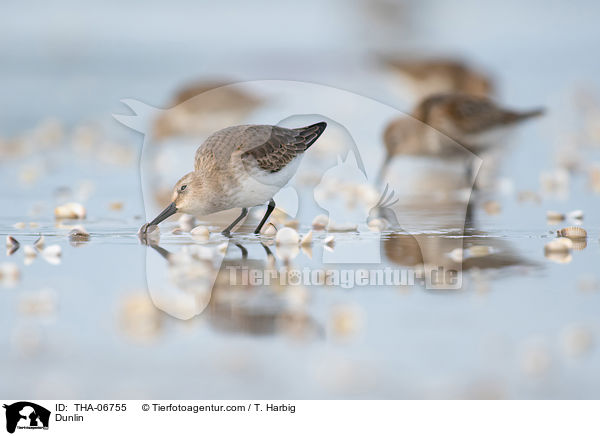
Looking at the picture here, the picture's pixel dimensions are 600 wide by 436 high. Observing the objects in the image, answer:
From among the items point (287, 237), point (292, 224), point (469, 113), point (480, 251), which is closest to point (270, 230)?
point (292, 224)

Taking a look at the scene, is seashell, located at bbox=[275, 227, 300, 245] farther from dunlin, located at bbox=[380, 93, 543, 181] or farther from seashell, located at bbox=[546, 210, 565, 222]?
dunlin, located at bbox=[380, 93, 543, 181]

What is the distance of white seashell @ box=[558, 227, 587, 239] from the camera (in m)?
4.34

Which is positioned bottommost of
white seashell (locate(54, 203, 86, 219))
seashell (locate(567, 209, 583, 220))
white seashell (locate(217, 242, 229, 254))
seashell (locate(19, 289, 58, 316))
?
seashell (locate(19, 289, 58, 316))

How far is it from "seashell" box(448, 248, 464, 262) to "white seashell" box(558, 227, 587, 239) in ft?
2.10

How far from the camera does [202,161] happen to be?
426 centimetres

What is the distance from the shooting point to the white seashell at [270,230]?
449 cm

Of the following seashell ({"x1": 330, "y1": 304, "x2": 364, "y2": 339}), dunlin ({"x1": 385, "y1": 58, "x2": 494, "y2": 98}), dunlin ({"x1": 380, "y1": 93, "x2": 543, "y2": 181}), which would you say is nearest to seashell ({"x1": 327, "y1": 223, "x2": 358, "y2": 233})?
seashell ({"x1": 330, "y1": 304, "x2": 364, "y2": 339})

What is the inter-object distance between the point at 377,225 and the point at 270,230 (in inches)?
20.3

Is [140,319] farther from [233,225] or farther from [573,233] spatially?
[573,233]

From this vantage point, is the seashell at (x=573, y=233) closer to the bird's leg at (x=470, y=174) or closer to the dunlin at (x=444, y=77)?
the bird's leg at (x=470, y=174)

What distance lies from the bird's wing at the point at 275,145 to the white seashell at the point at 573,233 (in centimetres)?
120

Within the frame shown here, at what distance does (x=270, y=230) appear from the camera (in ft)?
14.8

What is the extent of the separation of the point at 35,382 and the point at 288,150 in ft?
6.28
